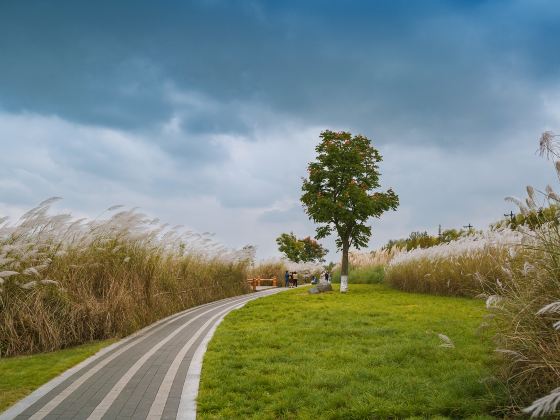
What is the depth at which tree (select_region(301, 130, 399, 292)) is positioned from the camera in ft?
73.9

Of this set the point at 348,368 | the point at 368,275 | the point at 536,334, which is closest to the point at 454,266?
the point at 368,275

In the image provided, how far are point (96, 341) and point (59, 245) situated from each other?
239 cm

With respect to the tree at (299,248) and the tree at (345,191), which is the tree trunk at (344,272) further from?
the tree at (299,248)

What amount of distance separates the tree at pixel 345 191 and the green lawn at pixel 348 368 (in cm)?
936

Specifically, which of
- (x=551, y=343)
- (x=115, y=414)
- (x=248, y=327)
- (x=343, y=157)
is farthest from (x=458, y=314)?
(x=343, y=157)

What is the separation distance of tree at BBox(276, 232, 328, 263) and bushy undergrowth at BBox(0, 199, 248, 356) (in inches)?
1612

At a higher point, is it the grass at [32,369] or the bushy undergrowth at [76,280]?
the bushy undergrowth at [76,280]

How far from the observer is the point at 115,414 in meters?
6.10

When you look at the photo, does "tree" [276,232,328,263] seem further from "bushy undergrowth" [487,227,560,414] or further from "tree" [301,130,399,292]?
"bushy undergrowth" [487,227,560,414]

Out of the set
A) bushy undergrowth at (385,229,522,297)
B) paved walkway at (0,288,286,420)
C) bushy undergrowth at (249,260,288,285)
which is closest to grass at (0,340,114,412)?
paved walkway at (0,288,286,420)

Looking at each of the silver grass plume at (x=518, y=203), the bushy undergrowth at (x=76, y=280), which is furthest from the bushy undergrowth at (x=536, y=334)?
the bushy undergrowth at (x=76, y=280)

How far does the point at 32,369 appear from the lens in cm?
839

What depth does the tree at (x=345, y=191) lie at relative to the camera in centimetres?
2252

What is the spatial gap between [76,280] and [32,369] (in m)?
3.18
